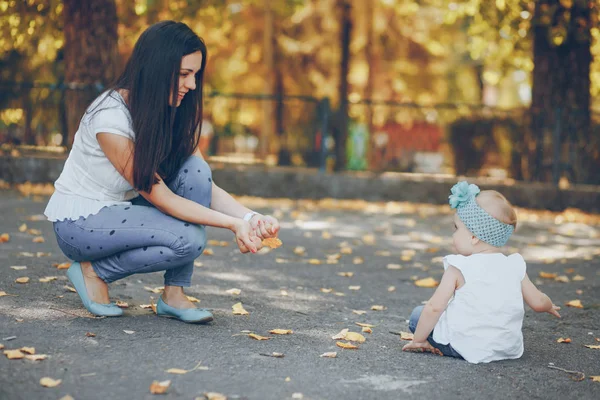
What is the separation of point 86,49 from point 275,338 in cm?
914

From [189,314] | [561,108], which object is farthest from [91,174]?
[561,108]

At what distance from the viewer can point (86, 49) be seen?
12.2 metres

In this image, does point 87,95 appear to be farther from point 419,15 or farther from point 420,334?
point 419,15

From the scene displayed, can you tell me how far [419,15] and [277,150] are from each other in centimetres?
1437

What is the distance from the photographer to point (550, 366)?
3930 mm

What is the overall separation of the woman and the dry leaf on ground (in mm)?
1066

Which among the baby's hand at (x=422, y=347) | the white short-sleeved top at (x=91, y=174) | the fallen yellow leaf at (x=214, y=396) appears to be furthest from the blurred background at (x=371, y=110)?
the fallen yellow leaf at (x=214, y=396)

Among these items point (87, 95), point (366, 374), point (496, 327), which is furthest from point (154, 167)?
point (87, 95)

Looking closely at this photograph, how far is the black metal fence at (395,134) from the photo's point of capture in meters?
12.6

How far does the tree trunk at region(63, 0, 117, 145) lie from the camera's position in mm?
11969

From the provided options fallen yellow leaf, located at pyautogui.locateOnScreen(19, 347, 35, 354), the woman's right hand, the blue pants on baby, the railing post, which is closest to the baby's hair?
the blue pants on baby

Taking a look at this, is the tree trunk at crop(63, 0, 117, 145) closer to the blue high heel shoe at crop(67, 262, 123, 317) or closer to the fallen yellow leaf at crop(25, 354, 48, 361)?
the blue high heel shoe at crop(67, 262, 123, 317)

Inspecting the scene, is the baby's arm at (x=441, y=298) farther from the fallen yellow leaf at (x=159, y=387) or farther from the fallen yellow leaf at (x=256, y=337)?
the fallen yellow leaf at (x=159, y=387)

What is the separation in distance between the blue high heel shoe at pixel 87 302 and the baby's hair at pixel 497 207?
6.51ft
